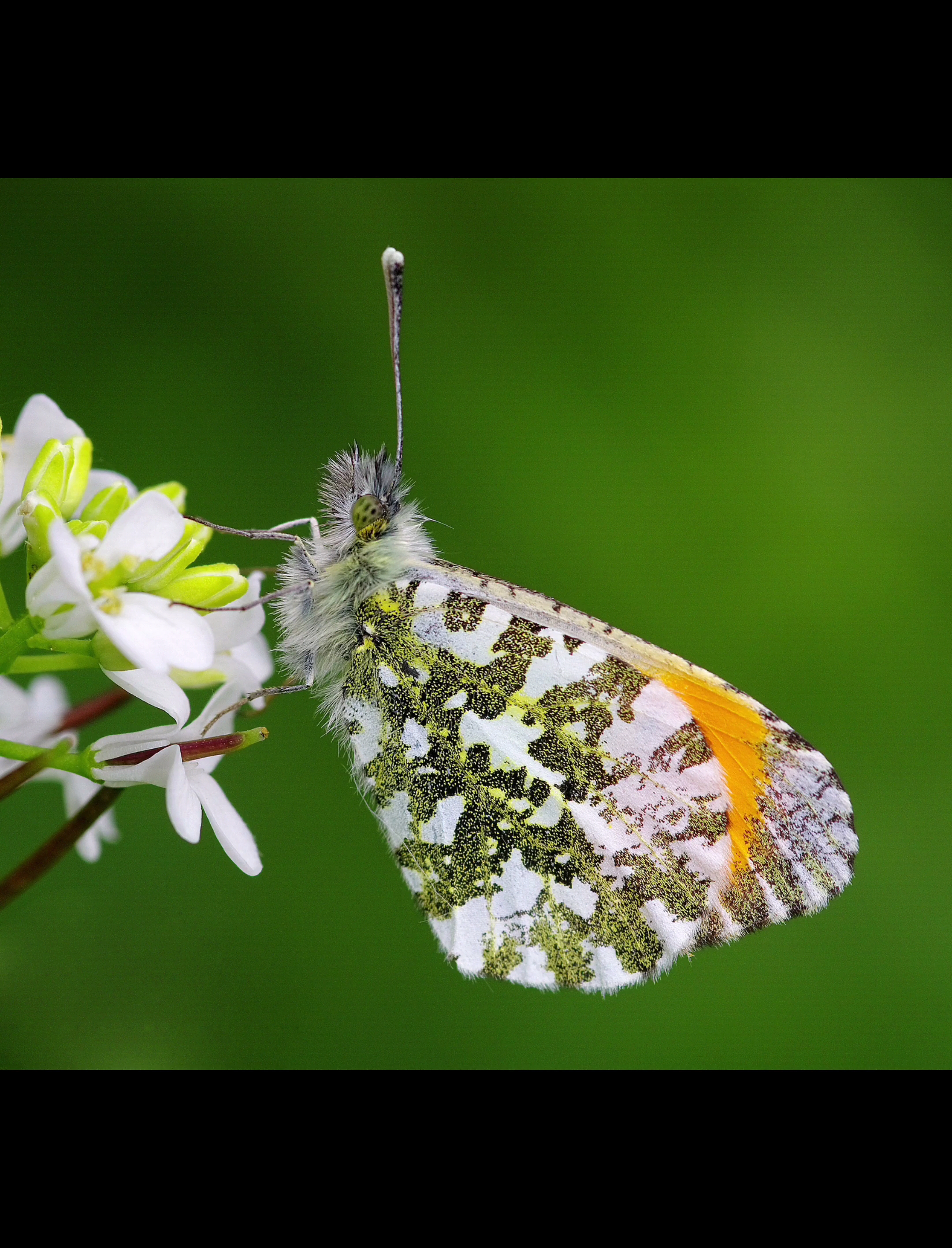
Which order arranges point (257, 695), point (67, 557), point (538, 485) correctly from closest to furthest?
point (67, 557) → point (257, 695) → point (538, 485)

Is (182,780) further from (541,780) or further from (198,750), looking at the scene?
Answer: (541,780)

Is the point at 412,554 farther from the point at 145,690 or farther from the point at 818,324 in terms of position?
the point at 818,324

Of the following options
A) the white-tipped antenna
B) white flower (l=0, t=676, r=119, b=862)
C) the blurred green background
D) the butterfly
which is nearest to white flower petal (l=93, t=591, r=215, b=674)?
white flower (l=0, t=676, r=119, b=862)

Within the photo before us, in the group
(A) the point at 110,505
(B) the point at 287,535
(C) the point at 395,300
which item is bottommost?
(A) the point at 110,505

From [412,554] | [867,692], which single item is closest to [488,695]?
[412,554]

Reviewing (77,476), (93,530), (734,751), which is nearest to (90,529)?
(93,530)

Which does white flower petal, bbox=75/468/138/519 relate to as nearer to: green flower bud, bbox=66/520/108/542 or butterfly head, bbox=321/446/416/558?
green flower bud, bbox=66/520/108/542

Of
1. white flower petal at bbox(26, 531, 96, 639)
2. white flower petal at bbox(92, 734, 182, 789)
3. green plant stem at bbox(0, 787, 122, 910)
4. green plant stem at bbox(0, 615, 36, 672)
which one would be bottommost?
green plant stem at bbox(0, 787, 122, 910)
